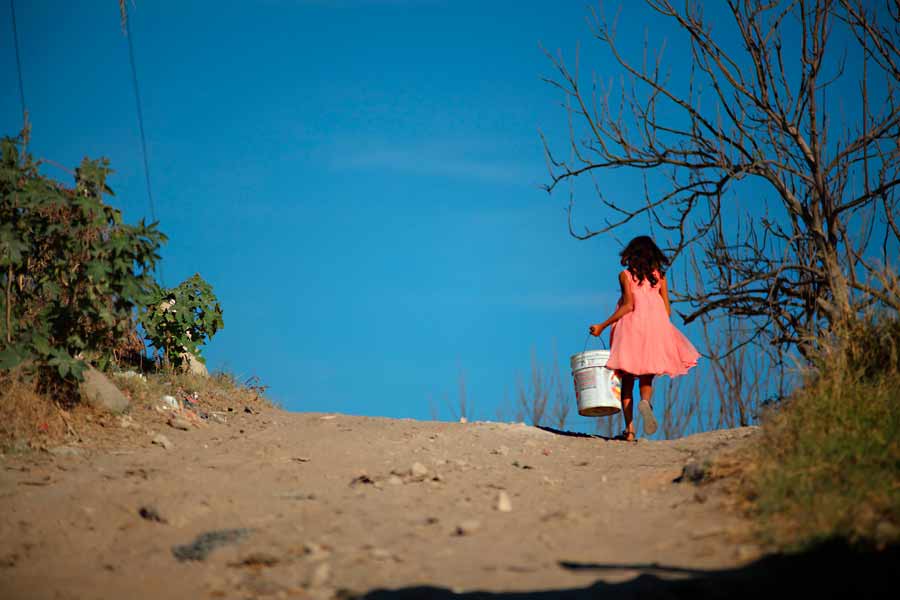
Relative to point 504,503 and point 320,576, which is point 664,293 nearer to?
point 504,503

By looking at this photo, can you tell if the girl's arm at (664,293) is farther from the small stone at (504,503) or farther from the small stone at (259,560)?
the small stone at (259,560)

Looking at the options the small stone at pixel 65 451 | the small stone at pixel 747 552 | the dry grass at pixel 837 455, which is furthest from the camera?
the small stone at pixel 65 451

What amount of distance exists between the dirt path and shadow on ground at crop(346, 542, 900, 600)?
0.20ft

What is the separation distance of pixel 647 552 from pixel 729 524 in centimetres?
54

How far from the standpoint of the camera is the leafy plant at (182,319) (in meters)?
9.71

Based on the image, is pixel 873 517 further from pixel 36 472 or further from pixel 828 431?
pixel 36 472

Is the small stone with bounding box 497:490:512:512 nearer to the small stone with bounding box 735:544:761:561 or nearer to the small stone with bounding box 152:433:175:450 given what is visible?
the small stone with bounding box 735:544:761:561

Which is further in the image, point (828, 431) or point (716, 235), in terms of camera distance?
point (716, 235)

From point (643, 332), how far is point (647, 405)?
757 millimetres

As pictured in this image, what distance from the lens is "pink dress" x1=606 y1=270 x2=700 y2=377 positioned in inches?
332

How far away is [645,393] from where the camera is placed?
8.47m

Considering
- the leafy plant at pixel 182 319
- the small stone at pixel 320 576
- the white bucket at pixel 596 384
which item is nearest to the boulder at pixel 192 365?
the leafy plant at pixel 182 319

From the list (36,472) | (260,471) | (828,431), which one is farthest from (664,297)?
(36,472)

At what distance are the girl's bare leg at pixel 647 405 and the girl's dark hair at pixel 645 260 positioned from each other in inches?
41.4
